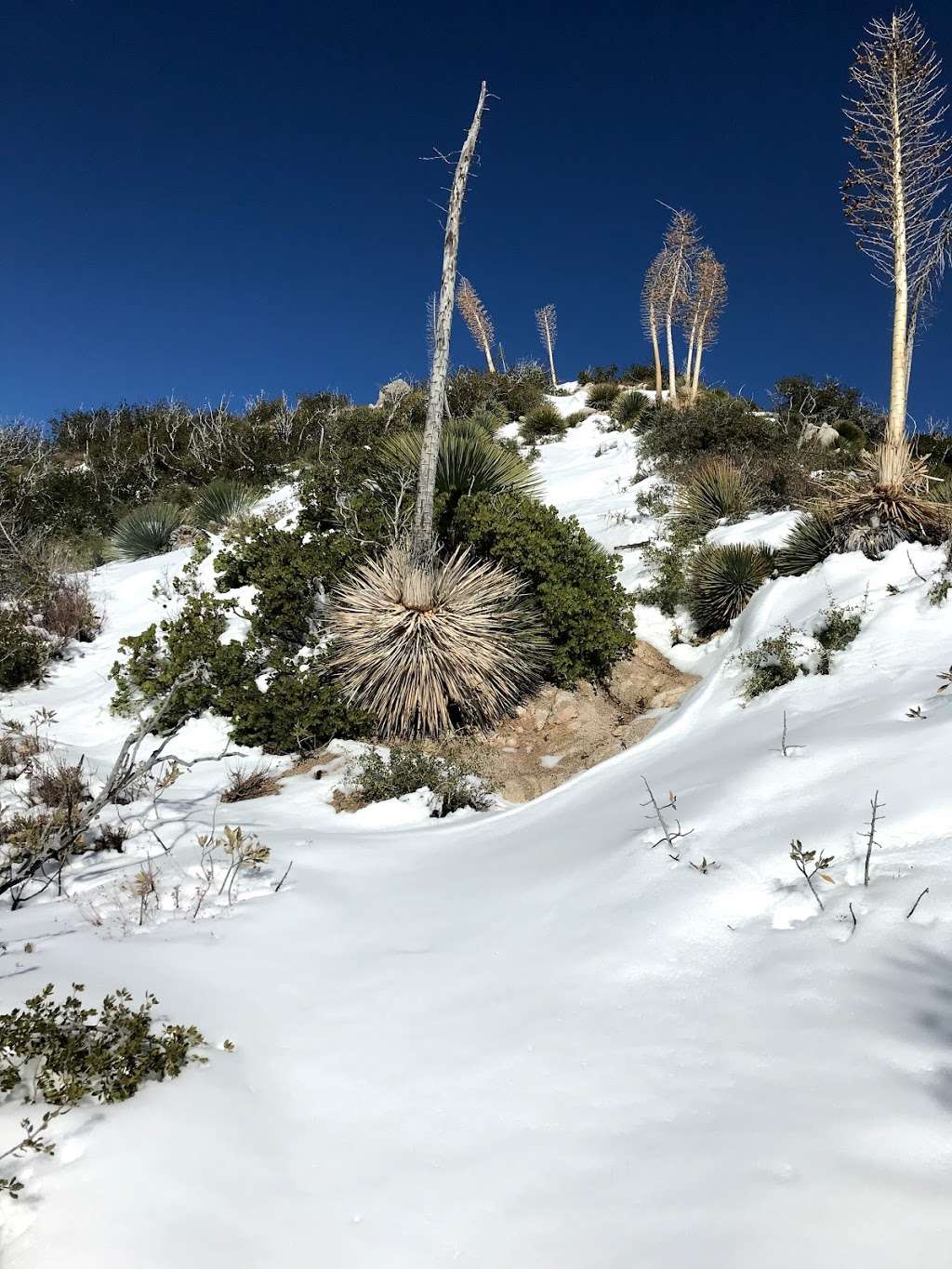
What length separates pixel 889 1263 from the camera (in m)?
1.15

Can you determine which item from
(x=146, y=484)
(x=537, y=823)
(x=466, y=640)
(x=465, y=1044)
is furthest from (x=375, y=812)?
(x=146, y=484)

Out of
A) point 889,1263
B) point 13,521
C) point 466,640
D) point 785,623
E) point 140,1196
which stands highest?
point 13,521

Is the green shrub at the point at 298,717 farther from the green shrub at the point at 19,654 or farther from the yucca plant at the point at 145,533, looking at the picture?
the yucca plant at the point at 145,533

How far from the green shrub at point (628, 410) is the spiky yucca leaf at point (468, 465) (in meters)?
12.4

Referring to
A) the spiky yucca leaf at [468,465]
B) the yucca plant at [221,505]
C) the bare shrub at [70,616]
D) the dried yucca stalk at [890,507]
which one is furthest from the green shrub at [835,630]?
the yucca plant at [221,505]

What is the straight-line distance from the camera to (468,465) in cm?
865

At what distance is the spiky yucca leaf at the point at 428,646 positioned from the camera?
6.92m

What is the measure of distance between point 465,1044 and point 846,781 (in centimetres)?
235

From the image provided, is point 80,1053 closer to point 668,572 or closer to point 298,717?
point 298,717

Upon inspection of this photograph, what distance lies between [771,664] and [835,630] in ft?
2.08

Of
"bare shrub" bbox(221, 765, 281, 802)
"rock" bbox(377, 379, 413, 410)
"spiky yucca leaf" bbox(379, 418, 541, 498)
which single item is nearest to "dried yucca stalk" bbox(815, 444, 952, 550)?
"spiky yucca leaf" bbox(379, 418, 541, 498)

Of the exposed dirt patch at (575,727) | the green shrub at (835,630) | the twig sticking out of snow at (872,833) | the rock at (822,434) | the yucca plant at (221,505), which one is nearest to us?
the twig sticking out of snow at (872,833)

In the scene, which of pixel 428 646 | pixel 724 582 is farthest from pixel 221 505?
pixel 724 582

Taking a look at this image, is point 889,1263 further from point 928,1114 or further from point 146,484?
point 146,484
